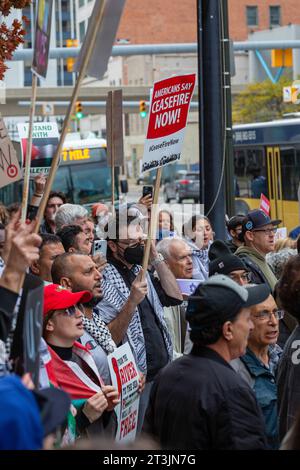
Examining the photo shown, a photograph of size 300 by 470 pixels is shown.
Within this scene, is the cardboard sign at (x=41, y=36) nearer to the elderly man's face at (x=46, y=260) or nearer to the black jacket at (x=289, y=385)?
the elderly man's face at (x=46, y=260)

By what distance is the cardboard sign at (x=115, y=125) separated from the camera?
10250mm

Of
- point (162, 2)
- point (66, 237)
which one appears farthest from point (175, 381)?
point (162, 2)

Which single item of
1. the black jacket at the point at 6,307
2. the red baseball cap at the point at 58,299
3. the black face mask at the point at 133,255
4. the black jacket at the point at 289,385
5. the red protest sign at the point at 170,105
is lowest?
the black jacket at the point at 289,385

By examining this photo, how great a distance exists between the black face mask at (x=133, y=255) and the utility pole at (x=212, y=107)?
4.12 metres

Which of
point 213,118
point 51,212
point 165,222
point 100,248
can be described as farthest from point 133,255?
point 51,212

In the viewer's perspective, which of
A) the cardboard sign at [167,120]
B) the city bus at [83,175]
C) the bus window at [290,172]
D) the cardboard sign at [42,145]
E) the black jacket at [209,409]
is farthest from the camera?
the city bus at [83,175]

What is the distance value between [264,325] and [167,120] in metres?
2.59

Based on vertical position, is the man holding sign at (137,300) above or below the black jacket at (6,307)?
below

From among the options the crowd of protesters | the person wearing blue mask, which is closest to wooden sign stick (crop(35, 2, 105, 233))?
the crowd of protesters

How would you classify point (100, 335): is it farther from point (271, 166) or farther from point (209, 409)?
point (271, 166)

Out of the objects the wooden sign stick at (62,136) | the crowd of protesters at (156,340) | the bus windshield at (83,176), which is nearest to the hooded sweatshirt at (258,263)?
the crowd of protesters at (156,340)

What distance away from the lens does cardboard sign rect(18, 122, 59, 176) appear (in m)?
12.0

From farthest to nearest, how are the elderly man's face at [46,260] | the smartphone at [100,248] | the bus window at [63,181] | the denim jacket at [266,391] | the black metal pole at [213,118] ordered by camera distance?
the bus window at [63,181], the black metal pole at [213,118], the smartphone at [100,248], the elderly man's face at [46,260], the denim jacket at [266,391]

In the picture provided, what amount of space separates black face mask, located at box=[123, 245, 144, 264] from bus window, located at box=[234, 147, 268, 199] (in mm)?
18055
